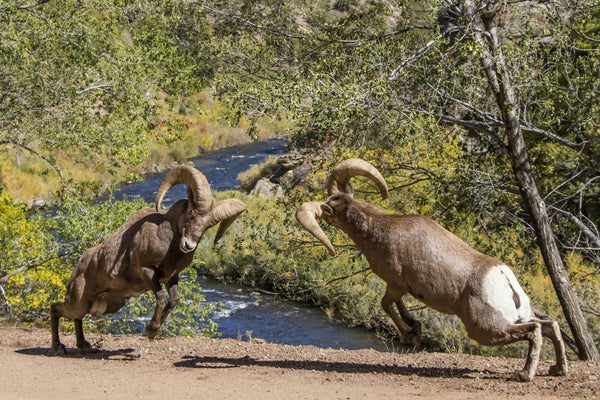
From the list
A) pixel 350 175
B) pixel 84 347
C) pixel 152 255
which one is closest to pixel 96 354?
pixel 84 347

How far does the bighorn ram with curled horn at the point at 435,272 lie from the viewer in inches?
278

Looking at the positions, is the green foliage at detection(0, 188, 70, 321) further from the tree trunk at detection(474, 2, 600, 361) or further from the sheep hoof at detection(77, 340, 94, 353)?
the tree trunk at detection(474, 2, 600, 361)

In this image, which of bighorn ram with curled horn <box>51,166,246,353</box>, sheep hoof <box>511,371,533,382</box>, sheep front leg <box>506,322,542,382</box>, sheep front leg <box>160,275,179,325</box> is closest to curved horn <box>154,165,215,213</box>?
bighorn ram with curled horn <box>51,166,246,353</box>

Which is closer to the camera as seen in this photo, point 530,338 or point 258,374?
point 530,338

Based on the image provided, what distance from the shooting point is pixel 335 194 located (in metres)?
8.28

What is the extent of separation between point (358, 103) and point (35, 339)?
5.82 meters

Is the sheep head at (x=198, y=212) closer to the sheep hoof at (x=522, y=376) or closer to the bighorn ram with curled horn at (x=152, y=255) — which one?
the bighorn ram with curled horn at (x=152, y=255)

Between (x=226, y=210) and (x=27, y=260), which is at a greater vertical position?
(x=226, y=210)

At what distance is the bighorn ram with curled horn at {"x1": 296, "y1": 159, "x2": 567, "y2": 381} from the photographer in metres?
7.06

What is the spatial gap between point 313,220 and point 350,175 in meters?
0.72

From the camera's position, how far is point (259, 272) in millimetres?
20406

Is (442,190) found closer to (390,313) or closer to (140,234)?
(390,313)

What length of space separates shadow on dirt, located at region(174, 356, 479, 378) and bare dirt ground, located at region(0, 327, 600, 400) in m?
0.01

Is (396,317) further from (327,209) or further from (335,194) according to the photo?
(335,194)
